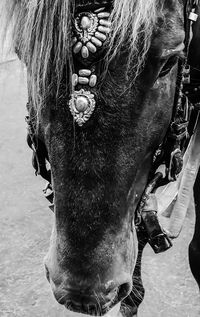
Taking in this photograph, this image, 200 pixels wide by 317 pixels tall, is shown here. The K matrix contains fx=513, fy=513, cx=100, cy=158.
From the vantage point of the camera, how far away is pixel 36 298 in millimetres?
2514

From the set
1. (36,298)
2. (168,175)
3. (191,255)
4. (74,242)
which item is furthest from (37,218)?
(74,242)

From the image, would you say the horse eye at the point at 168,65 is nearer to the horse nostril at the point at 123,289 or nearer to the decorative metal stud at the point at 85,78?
the decorative metal stud at the point at 85,78

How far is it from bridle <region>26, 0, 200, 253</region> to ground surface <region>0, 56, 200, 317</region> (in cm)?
51

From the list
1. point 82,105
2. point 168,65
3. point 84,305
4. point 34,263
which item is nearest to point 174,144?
point 168,65

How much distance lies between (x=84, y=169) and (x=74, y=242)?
18 cm

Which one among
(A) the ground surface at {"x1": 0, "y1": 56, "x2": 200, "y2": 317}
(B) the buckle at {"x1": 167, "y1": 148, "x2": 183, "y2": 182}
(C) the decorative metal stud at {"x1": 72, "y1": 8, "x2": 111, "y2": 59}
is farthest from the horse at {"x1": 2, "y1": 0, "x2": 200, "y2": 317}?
(A) the ground surface at {"x1": 0, "y1": 56, "x2": 200, "y2": 317}

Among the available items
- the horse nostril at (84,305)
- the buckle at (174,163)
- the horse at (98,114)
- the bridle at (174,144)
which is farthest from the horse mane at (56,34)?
the horse nostril at (84,305)

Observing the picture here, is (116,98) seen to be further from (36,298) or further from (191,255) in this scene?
(36,298)

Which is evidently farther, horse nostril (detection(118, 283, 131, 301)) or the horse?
horse nostril (detection(118, 283, 131, 301))

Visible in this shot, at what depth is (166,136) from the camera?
1402 mm

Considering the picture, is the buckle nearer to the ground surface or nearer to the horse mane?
the horse mane

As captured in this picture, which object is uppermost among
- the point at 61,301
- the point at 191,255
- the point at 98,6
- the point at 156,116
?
the point at 98,6

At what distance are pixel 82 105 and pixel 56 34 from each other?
0.19 metres

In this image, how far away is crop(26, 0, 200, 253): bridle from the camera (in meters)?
1.17
